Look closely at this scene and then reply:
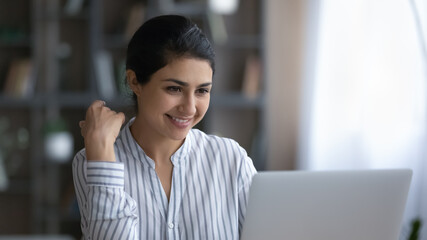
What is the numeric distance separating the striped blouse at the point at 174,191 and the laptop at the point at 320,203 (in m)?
0.33

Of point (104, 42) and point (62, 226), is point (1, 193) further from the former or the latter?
point (104, 42)

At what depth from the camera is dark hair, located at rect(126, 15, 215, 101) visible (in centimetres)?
142

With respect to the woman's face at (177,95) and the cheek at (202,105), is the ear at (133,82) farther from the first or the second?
the cheek at (202,105)

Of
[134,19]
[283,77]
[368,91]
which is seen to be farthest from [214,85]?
[368,91]

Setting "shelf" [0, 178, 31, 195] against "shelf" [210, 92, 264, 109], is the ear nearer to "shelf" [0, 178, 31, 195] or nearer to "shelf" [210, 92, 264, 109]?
"shelf" [210, 92, 264, 109]

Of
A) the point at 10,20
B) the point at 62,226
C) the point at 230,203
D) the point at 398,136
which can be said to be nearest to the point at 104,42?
the point at 10,20

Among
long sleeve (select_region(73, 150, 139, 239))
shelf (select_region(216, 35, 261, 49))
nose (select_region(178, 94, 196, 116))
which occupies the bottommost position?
long sleeve (select_region(73, 150, 139, 239))

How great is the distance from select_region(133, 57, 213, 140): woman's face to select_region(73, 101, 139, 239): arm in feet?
0.36

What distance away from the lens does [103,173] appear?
4.42 feet

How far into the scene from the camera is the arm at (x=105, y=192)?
134 centimetres

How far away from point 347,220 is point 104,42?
298 centimetres

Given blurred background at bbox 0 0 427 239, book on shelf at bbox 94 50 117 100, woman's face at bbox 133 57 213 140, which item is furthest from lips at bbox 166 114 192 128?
book on shelf at bbox 94 50 117 100

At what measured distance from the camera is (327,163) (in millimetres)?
3461

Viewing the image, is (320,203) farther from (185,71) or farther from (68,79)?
(68,79)
